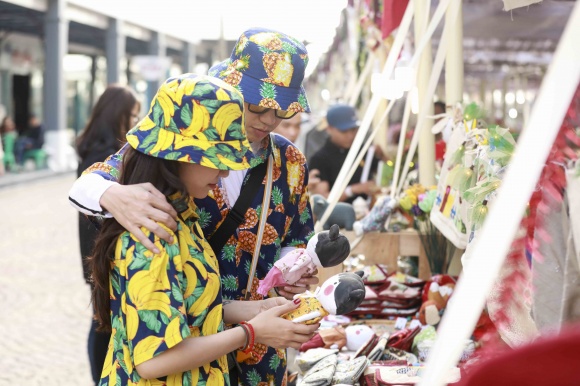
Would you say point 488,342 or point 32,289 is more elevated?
point 488,342

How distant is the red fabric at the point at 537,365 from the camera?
1162 millimetres

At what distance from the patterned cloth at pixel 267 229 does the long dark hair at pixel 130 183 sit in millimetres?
363

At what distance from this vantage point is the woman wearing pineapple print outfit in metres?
2.44

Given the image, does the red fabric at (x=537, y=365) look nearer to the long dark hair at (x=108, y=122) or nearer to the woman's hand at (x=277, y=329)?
Answer: the woman's hand at (x=277, y=329)

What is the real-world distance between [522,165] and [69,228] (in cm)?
1200

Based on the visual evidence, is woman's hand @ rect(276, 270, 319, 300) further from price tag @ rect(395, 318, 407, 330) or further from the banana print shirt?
price tag @ rect(395, 318, 407, 330)

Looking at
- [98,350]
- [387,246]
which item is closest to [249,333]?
[98,350]

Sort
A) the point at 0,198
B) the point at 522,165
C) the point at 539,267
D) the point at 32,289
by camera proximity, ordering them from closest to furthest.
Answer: the point at 522,165 → the point at 539,267 → the point at 32,289 → the point at 0,198

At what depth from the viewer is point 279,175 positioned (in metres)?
2.55

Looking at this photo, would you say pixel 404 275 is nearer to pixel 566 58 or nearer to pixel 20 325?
pixel 566 58

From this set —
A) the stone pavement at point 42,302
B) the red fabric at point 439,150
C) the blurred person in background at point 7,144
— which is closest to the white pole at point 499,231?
the stone pavement at point 42,302

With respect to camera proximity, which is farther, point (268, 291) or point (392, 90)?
point (392, 90)

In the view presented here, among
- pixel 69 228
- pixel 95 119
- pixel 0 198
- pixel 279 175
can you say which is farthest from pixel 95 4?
pixel 279 175

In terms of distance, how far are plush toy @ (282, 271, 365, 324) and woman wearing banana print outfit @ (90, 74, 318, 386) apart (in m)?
0.05
